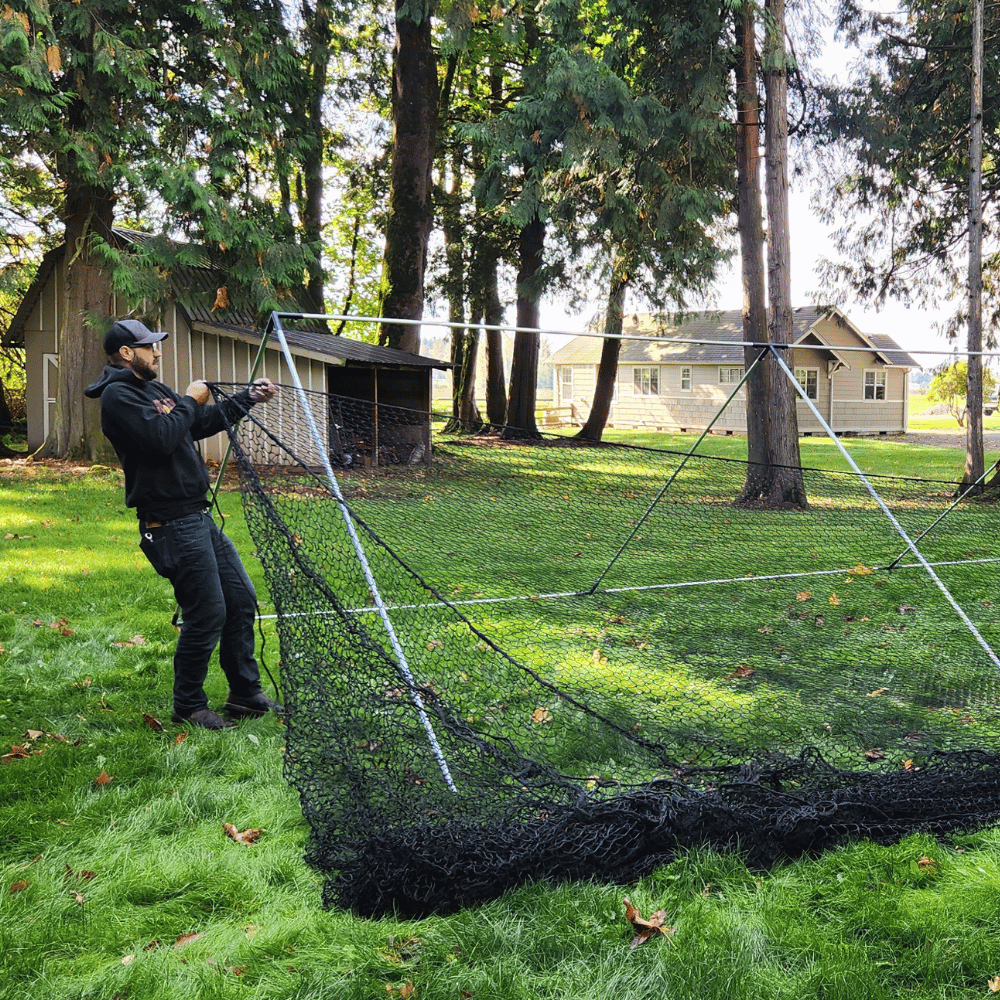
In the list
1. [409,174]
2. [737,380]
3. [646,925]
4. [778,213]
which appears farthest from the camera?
[737,380]

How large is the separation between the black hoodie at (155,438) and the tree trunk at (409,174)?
1087 centimetres

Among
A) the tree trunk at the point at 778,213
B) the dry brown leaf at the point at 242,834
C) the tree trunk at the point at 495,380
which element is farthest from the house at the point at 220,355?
the dry brown leaf at the point at 242,834

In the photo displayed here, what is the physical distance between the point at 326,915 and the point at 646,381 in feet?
85.2

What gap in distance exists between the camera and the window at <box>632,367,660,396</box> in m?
27.1

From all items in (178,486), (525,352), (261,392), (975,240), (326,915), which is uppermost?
(975,240)

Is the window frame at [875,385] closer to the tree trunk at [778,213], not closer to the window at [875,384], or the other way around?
the window at [875,384]

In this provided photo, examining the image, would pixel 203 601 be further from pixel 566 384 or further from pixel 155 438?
pixel 566 384

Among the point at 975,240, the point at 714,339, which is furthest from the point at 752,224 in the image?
the point at 714,339

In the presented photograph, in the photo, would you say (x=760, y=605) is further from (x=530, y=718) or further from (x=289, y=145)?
(x=289, y=145)

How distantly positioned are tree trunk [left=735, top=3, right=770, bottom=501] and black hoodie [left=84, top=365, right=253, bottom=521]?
7475 mm

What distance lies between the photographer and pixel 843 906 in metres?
2.31

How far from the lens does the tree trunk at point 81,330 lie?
1296 cm

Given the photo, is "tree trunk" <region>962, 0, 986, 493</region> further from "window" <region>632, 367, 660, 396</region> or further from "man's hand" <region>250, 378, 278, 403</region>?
"window" <region>632, 367, 660, 396</region>

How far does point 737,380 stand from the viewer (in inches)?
1004
